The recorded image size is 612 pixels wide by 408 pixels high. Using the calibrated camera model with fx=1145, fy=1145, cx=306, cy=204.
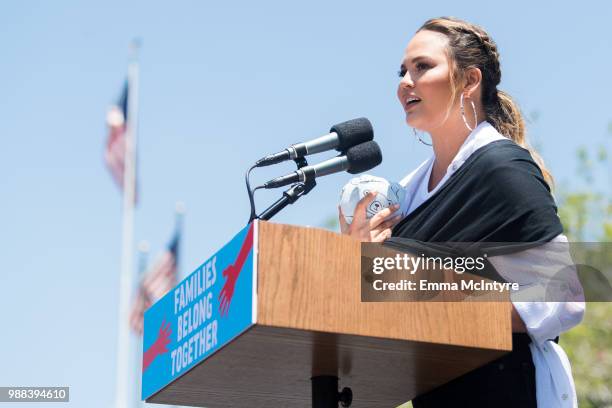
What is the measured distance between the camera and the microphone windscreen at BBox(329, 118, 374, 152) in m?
3.72

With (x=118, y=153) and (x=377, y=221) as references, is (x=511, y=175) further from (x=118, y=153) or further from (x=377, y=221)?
(x=118, y=153)

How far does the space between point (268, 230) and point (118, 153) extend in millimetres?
16175

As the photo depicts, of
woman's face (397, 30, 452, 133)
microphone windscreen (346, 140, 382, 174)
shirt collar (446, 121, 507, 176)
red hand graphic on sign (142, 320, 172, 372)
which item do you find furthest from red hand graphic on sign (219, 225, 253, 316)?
woman's face (397, 30, 452, 133)

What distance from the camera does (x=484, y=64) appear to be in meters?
3.96

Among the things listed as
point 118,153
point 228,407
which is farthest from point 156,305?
point 118,153

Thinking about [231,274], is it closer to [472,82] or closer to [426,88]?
[426,88]

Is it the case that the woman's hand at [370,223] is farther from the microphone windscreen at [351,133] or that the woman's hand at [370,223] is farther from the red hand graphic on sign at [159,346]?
the red hand graphic on sign at [159,346]

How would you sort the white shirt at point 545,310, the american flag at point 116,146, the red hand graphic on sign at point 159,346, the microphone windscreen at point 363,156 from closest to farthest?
the white shirt at point 545,310
the red hand graphic on sign at point 159,346
the microphone windscreen at point 363,156
the american flag at point 116,146

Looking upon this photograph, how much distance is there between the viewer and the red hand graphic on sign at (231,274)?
2.92 meters

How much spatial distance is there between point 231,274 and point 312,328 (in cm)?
28

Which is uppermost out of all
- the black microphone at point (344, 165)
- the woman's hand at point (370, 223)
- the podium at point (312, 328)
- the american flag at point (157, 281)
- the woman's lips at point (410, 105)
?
the american flag at point (157, 281)

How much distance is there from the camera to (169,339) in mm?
3396

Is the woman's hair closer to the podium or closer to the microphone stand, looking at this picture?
the microphone stand

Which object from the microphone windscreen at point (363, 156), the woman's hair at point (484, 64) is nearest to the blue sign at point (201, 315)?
the microphone windscreen at point (363, 156)
